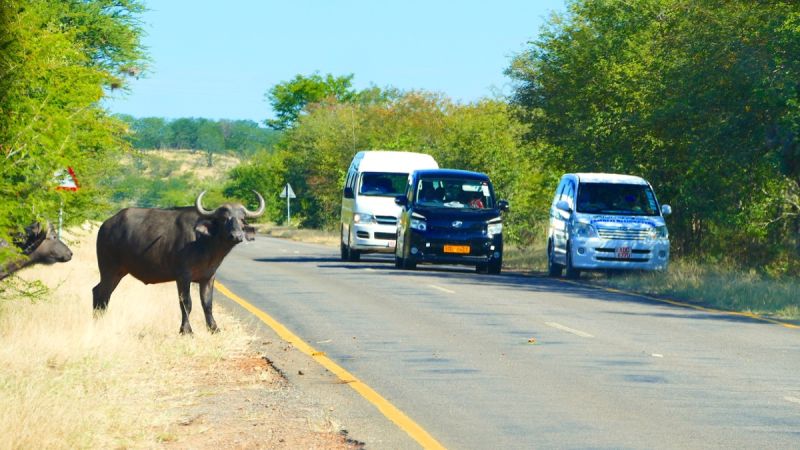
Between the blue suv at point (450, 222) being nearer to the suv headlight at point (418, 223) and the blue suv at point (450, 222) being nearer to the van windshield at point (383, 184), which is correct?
the suv headlight at point (418, 223)

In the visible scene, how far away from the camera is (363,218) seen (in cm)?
3306

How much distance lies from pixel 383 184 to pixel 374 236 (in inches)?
60.1

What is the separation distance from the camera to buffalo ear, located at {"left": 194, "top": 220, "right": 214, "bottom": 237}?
1567cm

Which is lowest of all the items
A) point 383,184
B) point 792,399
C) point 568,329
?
point 792,399

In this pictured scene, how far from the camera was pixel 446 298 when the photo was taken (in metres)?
22.4

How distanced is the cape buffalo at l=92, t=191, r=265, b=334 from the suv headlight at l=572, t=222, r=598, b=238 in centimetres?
1221

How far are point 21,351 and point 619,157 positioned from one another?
72.3 feet

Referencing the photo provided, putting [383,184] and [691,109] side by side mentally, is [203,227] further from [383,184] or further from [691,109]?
[383,184]

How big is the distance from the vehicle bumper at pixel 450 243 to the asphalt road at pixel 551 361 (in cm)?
347

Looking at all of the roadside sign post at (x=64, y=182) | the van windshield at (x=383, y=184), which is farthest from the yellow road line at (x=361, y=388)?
the van windshield at (x=383, y=184)

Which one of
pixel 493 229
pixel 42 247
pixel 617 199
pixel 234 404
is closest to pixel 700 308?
pixel 617 199

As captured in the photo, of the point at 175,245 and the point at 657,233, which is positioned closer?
the point at 175,245

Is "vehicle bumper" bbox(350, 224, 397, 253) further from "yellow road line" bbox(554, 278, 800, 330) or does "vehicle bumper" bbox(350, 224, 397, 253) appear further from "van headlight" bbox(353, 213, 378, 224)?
"yellow road line" bbox(554, 278, 800, 330)

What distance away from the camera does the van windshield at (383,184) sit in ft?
111
